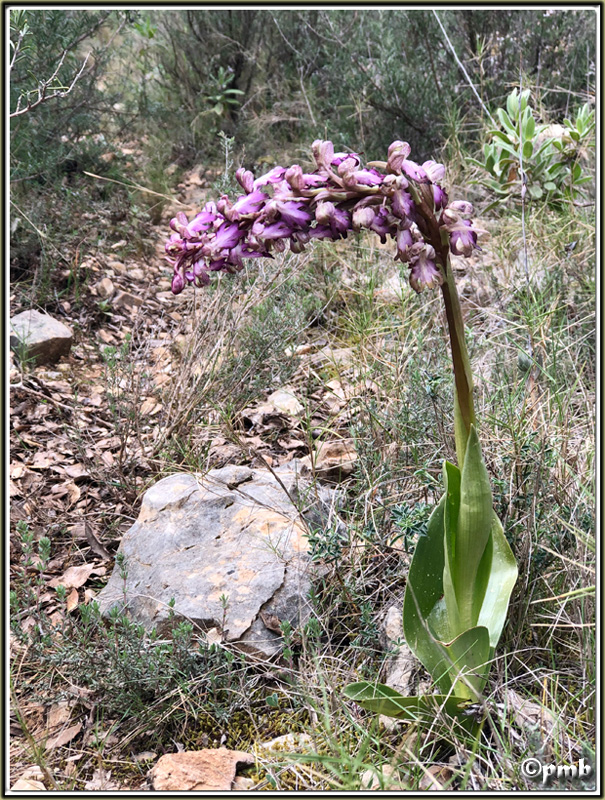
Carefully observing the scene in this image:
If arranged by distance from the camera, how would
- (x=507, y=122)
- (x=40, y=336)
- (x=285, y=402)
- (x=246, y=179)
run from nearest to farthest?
1. (x=246, y=179)
2. (x=285, y=402)
3. (x=40, y=336)
4. (x=507, y=122)

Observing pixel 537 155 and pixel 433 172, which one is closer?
pixel 433 172

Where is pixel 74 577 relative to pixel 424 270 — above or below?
below

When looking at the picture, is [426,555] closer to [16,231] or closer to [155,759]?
[155,759]

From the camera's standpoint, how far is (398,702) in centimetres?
150

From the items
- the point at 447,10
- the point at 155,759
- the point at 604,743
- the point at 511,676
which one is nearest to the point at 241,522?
the point at 155,759

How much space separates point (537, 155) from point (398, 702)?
2930 mm

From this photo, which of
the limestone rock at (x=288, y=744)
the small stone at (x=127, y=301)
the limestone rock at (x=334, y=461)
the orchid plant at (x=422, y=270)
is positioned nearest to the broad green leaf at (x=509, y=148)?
the limestone rock at (x=334, y=461)

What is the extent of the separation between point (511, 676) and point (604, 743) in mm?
333

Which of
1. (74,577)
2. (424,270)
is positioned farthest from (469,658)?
(74,577)

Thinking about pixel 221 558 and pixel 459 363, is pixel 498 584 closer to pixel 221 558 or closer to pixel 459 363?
pixel 459 363

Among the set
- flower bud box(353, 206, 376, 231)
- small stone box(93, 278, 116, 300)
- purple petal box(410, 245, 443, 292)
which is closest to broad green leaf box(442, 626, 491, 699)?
purple petal box(410, 245, 443, 292)

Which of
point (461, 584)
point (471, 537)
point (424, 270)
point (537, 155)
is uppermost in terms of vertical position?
point (424, 270)

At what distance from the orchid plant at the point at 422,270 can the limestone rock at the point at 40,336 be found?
2.05 m

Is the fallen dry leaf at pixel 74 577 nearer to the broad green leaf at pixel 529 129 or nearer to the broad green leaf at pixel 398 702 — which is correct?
the broad green leaf at pixel 398 702
